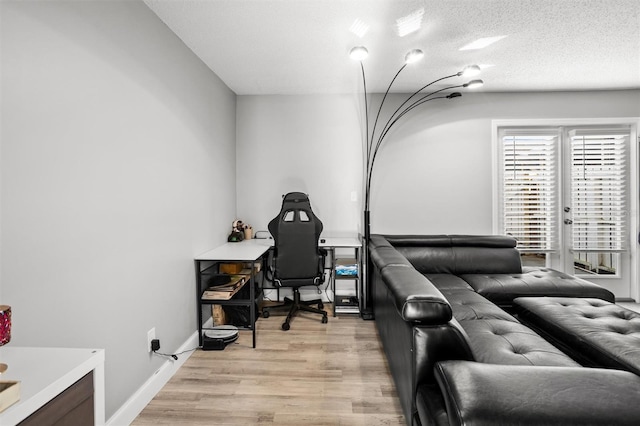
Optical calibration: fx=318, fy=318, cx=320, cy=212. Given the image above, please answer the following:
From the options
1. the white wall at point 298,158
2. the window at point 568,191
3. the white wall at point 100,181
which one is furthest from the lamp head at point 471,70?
the white wall at point 100,181

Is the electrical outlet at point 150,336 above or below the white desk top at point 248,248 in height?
below

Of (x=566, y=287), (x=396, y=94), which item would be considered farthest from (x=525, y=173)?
(x=396, y=94)

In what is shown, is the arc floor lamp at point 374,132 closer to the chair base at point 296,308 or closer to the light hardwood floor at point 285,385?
the chair base at point 296,308

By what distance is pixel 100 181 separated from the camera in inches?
63.0

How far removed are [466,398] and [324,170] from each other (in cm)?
321

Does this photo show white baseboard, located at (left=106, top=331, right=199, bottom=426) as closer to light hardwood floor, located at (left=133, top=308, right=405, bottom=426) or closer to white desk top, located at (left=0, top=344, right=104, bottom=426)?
light hardwood floor, located at (left=133, top=308, right=405, bottom=426)

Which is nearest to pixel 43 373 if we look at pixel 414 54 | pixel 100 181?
pixel 100 181

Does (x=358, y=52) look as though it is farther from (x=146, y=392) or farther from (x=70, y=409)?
(x=146, y=392)

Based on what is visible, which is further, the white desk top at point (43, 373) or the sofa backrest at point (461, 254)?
the sofa backrest at point (461, 254)

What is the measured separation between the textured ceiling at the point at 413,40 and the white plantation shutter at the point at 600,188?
64cm

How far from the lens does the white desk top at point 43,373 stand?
2.24ft

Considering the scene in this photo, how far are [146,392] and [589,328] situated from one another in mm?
2602

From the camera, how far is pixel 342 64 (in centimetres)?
301

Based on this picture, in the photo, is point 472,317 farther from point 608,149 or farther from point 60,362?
point 608,149
